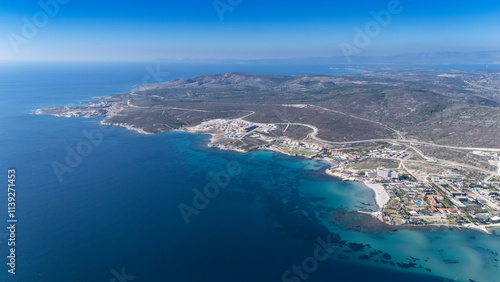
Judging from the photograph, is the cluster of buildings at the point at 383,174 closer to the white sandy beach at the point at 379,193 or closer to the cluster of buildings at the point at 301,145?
the white sandy beach at the point at 379,193

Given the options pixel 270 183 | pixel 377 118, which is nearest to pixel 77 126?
pixel 270 183

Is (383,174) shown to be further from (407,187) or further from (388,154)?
(388,154)

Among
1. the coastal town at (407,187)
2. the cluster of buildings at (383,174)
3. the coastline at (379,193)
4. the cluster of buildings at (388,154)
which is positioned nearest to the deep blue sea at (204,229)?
the coastline at (379,193)

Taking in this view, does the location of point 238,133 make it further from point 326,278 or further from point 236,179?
point 326,278

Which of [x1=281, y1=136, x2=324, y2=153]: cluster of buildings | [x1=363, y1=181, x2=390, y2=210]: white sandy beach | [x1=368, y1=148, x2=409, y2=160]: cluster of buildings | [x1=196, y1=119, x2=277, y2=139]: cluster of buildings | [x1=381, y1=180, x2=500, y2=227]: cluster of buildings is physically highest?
[x1=196, y1=119, x2=277, y2=139]: cluster of buildings

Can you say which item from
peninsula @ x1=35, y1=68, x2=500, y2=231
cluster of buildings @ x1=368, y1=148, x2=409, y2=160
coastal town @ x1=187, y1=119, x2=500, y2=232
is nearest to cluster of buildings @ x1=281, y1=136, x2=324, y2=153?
coastal town @ x1=187, y1=119, x2=500, y2=232

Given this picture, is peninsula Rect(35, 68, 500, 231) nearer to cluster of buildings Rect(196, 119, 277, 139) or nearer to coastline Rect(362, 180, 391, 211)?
coastline Rect(362, 180, 391, 211)

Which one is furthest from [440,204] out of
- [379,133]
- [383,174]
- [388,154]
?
[379,133]
